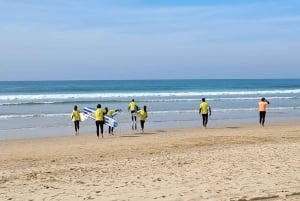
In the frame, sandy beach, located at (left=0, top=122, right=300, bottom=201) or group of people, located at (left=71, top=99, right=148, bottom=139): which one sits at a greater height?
group of people, located at (left=71, top=99, right=148, bottom=139)

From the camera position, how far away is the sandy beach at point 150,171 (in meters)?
8.01

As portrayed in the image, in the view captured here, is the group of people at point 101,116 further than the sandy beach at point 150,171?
Yes

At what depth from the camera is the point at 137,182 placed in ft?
29.2

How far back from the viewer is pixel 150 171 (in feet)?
32.8

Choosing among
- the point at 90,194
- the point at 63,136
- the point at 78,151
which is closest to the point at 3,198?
the point at 90,194

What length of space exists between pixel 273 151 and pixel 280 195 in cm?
464

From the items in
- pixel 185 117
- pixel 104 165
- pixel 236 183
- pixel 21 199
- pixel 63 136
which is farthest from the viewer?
pixel 185 117

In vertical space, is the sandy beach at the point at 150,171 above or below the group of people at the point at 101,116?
below

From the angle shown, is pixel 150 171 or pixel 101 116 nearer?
pixel 150 171

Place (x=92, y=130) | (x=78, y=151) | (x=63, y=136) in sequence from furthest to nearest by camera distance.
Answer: (x=92, y=130), (x=63, y=136), (x=78, y=151)

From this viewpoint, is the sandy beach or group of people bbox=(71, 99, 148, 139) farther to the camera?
group of people bbox=(71, 99, 148, 139)

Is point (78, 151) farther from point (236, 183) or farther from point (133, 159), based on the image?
point (236, 183)

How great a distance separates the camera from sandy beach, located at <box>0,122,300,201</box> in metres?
8.01

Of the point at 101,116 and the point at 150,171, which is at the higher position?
the point at 101,116
